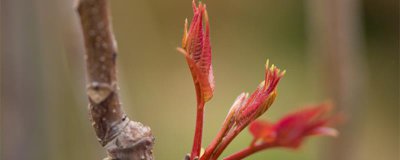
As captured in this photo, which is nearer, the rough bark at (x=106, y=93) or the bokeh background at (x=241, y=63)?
the rough bark at (x=106, y=93)

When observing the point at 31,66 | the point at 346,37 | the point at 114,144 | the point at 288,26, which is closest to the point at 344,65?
the point at 346,37

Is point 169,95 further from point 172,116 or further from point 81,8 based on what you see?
point 81,8

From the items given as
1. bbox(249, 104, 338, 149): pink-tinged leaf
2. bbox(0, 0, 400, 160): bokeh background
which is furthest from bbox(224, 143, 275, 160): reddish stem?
bbox(0, 0, 400, 160): bokeh background

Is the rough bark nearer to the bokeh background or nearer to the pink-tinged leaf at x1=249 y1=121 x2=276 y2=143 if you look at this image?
the pink-tinged leaf at x1=249 y1=121 x2=276 y2=143

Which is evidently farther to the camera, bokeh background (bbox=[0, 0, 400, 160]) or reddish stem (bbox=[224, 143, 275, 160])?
bokeh background (bbox=[0, 0, 400, 160])

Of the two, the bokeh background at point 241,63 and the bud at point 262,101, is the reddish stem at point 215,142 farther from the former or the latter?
the bokeh background at point 241,63

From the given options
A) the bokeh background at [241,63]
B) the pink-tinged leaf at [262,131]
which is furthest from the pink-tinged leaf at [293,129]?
the bokeh background at [241,63]

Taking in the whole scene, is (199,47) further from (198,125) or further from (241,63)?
(241,63)

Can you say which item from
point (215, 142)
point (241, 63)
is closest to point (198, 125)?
point (215, 142)
